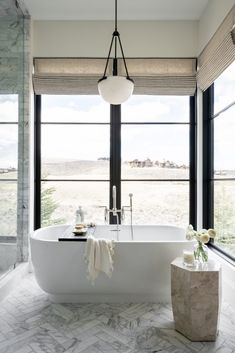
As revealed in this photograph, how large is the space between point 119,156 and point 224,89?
156 cm

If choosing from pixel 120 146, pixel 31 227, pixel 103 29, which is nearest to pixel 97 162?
pixel 120 146

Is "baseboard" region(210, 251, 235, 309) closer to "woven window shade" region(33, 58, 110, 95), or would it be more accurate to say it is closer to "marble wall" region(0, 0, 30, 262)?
"marble wall" region(0, 0, 30, 262)

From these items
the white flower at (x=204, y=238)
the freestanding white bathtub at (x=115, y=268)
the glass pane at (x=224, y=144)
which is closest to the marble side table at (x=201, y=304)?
the white flower at (x=204, y=238)

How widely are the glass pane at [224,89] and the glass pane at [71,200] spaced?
1.80 m

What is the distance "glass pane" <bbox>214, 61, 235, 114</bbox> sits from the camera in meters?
2.90

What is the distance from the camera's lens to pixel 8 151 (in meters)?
3.46

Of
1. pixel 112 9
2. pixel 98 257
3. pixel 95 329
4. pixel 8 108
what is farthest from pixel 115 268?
pixel 112 9

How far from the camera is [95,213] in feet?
12.3

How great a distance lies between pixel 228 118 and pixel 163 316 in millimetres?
2193

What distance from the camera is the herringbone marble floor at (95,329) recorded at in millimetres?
1957

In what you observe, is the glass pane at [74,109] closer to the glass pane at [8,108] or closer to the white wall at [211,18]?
the glass pane at [8,108]

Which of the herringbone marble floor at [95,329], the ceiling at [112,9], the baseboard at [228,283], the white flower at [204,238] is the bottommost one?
the herringbone marble floor at [95,329]

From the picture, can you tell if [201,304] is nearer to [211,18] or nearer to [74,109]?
[74,109]

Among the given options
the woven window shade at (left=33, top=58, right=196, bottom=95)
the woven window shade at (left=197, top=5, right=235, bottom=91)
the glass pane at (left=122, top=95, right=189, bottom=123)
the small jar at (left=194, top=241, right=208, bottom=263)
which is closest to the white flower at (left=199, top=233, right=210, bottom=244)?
the small jar at (left=194, top=241, right=208, bottom=263)
